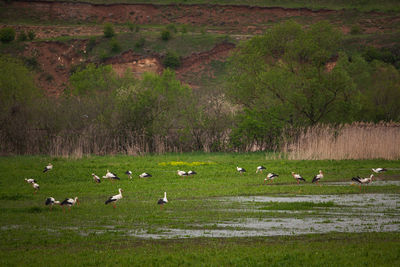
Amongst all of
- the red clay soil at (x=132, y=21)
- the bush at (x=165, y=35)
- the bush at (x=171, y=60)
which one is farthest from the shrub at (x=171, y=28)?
the bush at (x=171, y=60)

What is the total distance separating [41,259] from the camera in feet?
38.1

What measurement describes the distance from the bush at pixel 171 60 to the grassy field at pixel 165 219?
79.1 meters

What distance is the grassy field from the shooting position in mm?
11570

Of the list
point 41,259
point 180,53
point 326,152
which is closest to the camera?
point 41,259

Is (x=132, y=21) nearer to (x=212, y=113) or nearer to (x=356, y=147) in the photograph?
(x=212, y=113)

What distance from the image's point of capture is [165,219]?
1664cm

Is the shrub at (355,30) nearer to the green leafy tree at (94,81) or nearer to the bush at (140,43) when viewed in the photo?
the bush at (140,43)

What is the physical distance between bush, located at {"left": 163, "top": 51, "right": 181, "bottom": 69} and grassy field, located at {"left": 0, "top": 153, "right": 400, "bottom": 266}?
79.1 m

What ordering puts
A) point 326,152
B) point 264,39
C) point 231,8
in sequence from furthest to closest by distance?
1. point 231,8
2. point 264,39
3. point 326,152

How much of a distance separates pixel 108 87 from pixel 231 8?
65546mm

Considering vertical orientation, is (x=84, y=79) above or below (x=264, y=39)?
below

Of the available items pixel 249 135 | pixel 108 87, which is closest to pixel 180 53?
pixel 108 87

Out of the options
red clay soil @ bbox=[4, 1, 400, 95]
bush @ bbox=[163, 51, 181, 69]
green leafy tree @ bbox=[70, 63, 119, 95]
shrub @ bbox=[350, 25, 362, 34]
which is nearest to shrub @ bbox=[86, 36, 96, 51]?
red clay soil @ bbox=[4, 1, 400, 95]

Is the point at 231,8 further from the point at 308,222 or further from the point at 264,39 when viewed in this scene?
the point at 308,222
